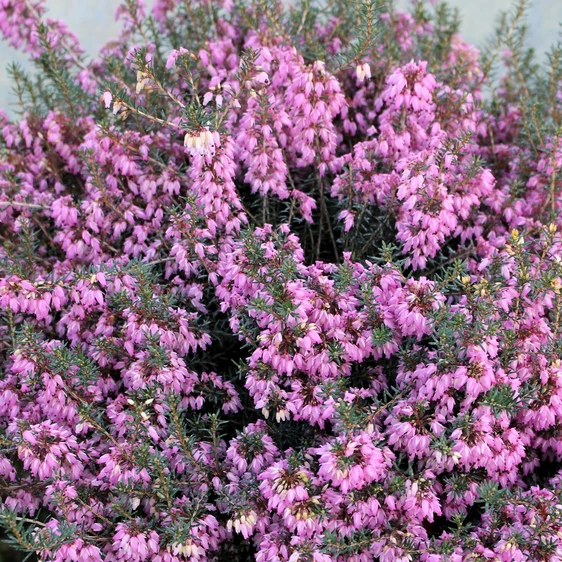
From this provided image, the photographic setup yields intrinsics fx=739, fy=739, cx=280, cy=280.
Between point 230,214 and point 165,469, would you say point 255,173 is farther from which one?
point 165,469

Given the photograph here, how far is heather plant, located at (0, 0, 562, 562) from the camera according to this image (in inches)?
122

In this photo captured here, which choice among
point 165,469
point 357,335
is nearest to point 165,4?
point 357,335

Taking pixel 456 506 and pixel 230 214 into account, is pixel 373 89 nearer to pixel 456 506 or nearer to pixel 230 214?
pixel 230 214

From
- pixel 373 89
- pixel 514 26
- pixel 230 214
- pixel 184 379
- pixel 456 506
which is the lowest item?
pixel 456 506

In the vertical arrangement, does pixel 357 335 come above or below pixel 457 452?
above

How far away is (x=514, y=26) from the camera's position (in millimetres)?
5480

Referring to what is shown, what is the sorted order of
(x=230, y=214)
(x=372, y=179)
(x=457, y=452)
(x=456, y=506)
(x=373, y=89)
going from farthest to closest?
(x=373, y=89) → (x=372, y=179) → (x=230, y=214) → (x=456, y=506) → (x=457, y=452)

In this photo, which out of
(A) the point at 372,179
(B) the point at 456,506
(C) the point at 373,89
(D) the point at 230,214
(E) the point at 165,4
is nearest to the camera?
(B) the point at 456,506

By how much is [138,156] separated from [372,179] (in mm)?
1410

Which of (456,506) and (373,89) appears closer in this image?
(456,506)

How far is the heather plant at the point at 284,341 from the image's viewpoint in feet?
10.2

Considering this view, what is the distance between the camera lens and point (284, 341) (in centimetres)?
325

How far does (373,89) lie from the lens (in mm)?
5172

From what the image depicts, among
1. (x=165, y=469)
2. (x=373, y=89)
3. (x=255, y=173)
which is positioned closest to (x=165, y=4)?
(x=373, y=89)
